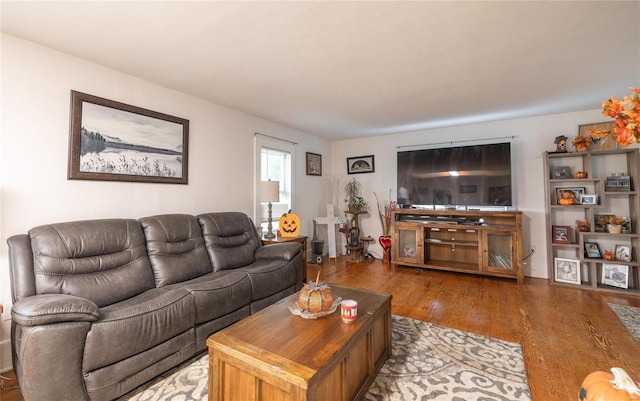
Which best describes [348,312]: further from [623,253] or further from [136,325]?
[623,253]

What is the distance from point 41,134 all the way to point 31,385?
1706mm

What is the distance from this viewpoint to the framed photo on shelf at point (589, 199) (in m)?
3.36

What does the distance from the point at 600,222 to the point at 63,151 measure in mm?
5747

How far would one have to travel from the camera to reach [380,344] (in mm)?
1843

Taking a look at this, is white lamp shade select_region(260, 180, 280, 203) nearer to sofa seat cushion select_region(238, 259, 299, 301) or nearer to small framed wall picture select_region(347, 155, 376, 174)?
sofa seat cushion select_region(238, 259, 299, 301)

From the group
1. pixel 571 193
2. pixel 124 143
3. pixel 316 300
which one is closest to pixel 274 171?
pixel 124 143

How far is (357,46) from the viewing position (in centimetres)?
207

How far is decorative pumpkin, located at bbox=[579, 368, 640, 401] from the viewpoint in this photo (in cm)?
85

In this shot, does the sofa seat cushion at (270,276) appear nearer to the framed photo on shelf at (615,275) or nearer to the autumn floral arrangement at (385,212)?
the autumn floral arrangement at (385,212)

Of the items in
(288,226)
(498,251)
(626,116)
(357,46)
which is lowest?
(498,251)

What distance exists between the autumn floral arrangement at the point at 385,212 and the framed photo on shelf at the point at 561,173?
2.18 metres

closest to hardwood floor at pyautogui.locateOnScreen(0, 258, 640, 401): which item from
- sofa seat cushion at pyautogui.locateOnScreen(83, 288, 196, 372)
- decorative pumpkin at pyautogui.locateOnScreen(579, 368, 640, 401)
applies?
sofa seat cushion at pyautogui.locateOnScreen(83, 288, 196, 372)

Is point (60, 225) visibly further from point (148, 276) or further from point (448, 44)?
point (448, 44)

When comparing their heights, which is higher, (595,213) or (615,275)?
(595,213)
